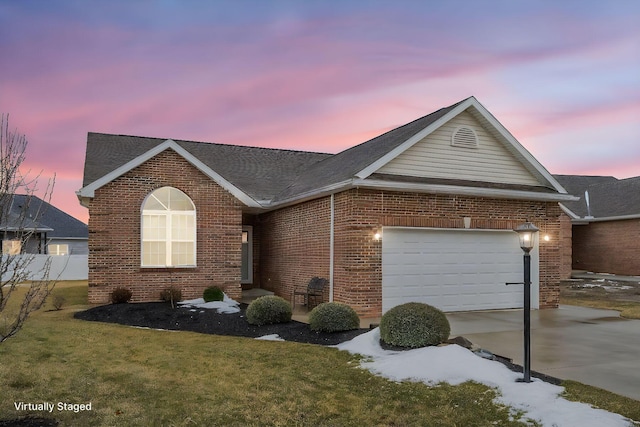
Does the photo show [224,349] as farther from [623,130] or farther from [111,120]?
[623,130]

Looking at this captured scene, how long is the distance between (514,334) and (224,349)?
6.12m

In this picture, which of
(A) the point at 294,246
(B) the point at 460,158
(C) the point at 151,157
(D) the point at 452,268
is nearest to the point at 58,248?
(C) the point at 151,157

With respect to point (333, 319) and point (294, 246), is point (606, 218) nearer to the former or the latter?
point (294, 246)

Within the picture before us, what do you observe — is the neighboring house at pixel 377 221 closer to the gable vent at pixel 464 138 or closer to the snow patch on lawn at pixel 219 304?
the gable vent at pixel 464 138

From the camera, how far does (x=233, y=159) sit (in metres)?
22.5

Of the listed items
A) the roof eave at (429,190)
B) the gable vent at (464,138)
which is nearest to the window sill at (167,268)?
the roof eave at (429,190)

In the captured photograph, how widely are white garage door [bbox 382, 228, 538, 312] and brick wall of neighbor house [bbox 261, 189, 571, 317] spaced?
34 centimetres

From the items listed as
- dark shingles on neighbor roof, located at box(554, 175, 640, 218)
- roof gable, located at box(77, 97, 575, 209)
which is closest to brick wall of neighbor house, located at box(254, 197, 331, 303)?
roof gable, located at box(77, 97, 575, 209)

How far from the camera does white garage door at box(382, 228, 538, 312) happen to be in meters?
13.3

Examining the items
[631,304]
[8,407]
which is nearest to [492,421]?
[8,407]

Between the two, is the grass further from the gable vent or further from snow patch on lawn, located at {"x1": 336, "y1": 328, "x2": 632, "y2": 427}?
the gable vent

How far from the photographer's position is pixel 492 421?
18.0 feet

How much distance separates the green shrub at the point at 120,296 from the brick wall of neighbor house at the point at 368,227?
5.23 meters

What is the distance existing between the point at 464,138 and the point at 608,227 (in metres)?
21.4
